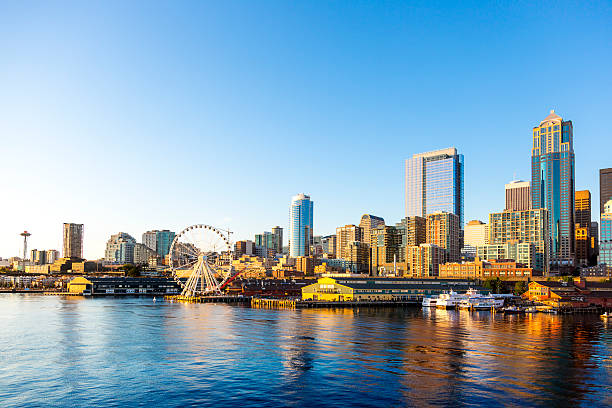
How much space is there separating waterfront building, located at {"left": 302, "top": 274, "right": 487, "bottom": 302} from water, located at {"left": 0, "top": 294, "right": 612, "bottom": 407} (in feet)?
196

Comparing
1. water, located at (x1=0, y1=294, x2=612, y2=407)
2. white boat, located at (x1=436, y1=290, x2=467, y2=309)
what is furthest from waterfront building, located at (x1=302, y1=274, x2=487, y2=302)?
water, located at (x1=0, y1=294, x2=612, y2=407)

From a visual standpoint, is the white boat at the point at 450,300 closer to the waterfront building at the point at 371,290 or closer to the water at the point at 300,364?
the waterfront building at the point at 371,290

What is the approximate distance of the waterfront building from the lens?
164750mm

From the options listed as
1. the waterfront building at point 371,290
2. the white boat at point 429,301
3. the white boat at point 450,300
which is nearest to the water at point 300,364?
the white boat at point 450,300

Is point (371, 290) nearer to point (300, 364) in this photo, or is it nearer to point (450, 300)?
point (450, 300)

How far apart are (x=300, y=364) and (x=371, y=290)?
107 metres

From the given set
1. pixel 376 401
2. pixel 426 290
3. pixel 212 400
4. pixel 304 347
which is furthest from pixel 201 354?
pixel 426 290

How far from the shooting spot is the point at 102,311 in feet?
435

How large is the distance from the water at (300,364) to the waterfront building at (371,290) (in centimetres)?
5973

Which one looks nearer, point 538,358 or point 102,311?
point 538,358

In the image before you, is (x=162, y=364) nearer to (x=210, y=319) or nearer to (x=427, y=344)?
(x=427, y=344)

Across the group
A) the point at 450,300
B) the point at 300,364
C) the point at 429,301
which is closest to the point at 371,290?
the point at 429,301

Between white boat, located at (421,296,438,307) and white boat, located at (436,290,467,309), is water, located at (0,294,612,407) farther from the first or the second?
white boat, located at (421,296,438,307)

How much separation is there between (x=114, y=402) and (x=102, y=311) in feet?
305
